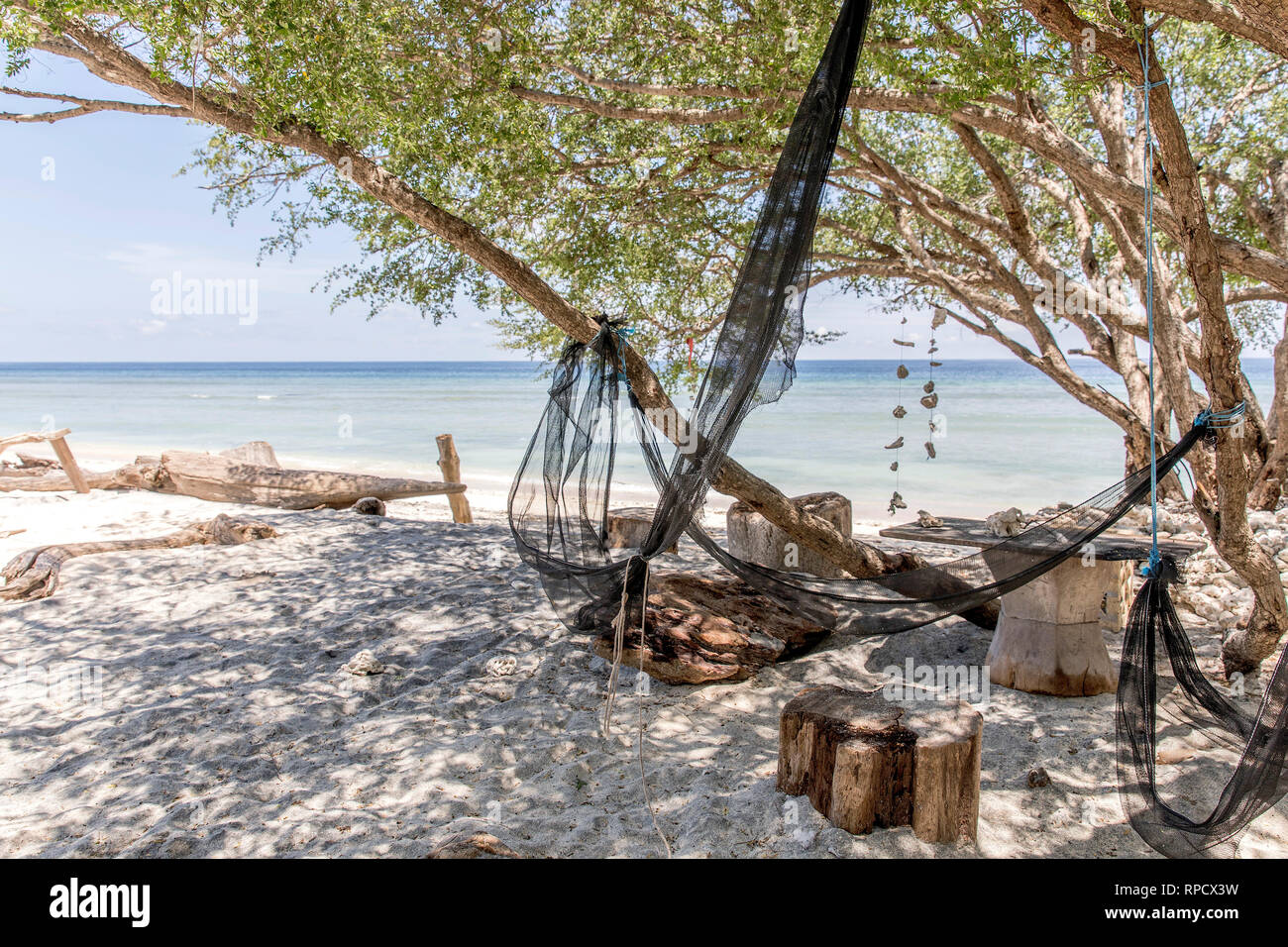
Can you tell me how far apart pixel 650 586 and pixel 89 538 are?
497 centimetres

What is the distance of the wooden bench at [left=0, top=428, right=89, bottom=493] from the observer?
7.82 m

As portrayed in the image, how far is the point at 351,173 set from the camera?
3.26m

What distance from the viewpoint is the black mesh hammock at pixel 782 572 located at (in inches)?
95.1

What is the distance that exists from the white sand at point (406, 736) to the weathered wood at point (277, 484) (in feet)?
7.48

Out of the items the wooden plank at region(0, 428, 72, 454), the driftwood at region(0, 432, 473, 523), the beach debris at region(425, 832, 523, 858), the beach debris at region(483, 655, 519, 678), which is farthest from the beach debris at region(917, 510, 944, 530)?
the wooden plank at region(0, 428, 72, 454)

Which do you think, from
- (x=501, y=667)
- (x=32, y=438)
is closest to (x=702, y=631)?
(x=501, y=667)

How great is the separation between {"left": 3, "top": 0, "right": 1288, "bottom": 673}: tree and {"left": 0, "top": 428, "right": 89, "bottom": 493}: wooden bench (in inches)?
178

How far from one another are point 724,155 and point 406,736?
4630 mm

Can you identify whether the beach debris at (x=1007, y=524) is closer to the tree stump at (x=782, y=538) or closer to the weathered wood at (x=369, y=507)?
the tree stump at (x=782, y=538)

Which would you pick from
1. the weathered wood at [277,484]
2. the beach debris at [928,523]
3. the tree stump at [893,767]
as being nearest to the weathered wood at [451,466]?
the weathered wood at [277,484]

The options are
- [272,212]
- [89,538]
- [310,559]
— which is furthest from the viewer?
[89,538]

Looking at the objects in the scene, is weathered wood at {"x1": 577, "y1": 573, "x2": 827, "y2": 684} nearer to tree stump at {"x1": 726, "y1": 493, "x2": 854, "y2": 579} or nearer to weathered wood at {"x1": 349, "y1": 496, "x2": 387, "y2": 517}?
tree stump at {"x1": 726, "y1": 493, "x2": 854, "y2": 579}
